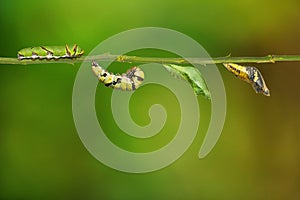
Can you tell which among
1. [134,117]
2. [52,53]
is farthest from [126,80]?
[134,117]

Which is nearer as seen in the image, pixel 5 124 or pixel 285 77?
pixel 5 124

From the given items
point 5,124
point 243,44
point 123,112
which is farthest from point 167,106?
point 5,124

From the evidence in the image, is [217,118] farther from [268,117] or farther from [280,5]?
[280,5]

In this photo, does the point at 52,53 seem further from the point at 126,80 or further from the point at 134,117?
the point at 134,117

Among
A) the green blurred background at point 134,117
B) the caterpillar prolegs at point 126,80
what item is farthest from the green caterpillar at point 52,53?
the green blurred background at point 134,117

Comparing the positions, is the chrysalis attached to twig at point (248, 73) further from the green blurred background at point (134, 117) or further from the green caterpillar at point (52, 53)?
the green blurred background at point (134, 117)

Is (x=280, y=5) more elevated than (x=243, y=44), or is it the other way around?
(x=280, y=5)
